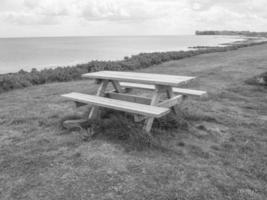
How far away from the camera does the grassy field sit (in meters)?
2.12

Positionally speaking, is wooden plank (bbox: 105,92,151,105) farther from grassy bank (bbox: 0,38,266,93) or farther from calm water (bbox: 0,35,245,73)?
calm water (bbox: 0,35,245,73)

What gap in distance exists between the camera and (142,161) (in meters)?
2.59

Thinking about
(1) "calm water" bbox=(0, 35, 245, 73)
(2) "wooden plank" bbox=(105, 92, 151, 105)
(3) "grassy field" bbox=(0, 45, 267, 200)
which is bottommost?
(3) "grassy field" bbox=(0, 45, 267, 200)

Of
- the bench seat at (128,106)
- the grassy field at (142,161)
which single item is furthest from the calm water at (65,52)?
the grassy field at (142,161)

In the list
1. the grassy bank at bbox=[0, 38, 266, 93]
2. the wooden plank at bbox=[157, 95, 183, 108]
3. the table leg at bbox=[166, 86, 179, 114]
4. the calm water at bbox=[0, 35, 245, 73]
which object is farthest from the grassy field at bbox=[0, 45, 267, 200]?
the calm water at bbox=[0, 35, 245, 73]

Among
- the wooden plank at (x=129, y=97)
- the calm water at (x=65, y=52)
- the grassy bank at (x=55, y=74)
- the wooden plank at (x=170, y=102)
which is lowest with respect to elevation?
the wooden plank at (x=170, y=102)

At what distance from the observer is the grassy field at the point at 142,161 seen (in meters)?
2.12

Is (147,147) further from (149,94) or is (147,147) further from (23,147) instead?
(149,94)

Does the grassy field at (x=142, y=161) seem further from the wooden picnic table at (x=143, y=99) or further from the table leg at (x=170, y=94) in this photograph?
the wooden picnic table at (x=143, y=99)

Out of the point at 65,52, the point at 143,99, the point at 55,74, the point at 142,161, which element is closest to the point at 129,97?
the point at 143,99

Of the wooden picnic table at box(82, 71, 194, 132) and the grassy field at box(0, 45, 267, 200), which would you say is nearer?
the grassy field at box(0, 45, 267, 200)

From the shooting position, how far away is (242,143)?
3037mm

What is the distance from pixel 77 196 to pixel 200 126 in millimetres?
2269

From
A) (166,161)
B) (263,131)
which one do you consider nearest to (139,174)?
(166,161)
